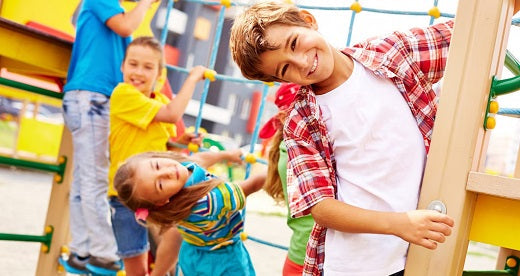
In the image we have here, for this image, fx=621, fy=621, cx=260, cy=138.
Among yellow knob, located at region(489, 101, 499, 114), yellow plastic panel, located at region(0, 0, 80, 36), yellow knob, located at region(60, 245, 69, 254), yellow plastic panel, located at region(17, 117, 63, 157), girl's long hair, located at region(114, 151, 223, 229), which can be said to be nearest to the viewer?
yellow knob, located at region(489, 101, 499, 114)

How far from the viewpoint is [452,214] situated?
2.96 ft

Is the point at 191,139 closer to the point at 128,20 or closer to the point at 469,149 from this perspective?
the point at 128,20

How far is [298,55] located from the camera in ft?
3.50

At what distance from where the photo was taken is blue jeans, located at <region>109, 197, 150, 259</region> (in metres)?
2.17

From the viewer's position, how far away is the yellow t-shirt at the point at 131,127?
2121 mm

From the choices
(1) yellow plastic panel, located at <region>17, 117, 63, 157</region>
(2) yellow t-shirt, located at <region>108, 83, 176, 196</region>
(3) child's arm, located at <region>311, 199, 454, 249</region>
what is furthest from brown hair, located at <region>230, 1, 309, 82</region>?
(1) yellow plastic panel, located at <region>17, 117, 63, 157</region>

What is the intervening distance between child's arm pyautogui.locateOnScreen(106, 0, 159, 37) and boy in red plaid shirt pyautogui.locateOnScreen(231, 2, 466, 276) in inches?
44.2

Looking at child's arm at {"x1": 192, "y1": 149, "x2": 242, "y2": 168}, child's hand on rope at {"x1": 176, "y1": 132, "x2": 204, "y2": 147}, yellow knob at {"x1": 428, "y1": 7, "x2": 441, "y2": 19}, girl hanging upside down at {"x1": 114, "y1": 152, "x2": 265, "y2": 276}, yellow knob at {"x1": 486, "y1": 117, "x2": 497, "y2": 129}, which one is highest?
yellow knob at {"x1": 428, "y1": 7, "x2": 441, "y2": 19}

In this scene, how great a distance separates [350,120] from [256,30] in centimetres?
23

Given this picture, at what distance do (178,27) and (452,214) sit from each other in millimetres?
11138

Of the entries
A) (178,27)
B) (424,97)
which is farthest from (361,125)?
(178,27)

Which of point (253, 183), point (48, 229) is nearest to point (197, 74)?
point (253, 183)

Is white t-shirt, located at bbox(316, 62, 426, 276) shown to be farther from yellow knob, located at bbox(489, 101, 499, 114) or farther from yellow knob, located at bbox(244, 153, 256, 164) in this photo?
yellow knob, located at bbox(244, 153, 256, 164)

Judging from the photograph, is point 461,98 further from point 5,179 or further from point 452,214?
point 5,179
